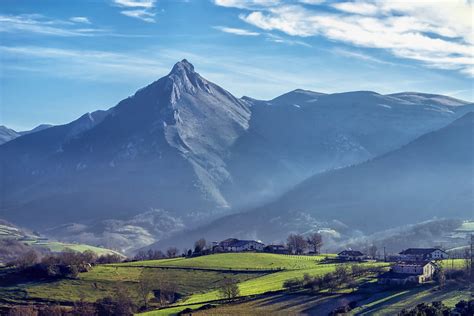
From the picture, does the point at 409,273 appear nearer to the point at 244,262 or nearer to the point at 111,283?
the point at 244,262

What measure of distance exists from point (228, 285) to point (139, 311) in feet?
51.0

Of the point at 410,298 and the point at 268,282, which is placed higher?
the point at 268,282

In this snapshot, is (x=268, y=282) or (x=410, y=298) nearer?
(x=410, y=298)

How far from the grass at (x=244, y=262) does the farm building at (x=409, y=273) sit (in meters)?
24.4

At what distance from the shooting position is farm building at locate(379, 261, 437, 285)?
417 ft

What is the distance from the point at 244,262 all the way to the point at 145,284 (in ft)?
92.8

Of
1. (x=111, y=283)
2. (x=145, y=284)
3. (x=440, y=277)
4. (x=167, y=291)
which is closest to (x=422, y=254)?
(x=440, y=277)

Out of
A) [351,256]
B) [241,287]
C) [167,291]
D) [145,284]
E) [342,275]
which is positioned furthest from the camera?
[351,256]

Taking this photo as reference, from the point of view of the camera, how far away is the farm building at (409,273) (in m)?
127

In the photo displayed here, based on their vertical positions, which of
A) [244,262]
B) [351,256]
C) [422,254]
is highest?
[422,254]

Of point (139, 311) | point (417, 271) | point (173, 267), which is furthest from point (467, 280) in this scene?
point (173, 267)

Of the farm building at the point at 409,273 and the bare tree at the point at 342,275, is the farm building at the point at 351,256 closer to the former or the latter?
the bare tree at the point at 342,275

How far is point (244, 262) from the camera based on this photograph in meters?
167

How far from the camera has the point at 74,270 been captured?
151 m
